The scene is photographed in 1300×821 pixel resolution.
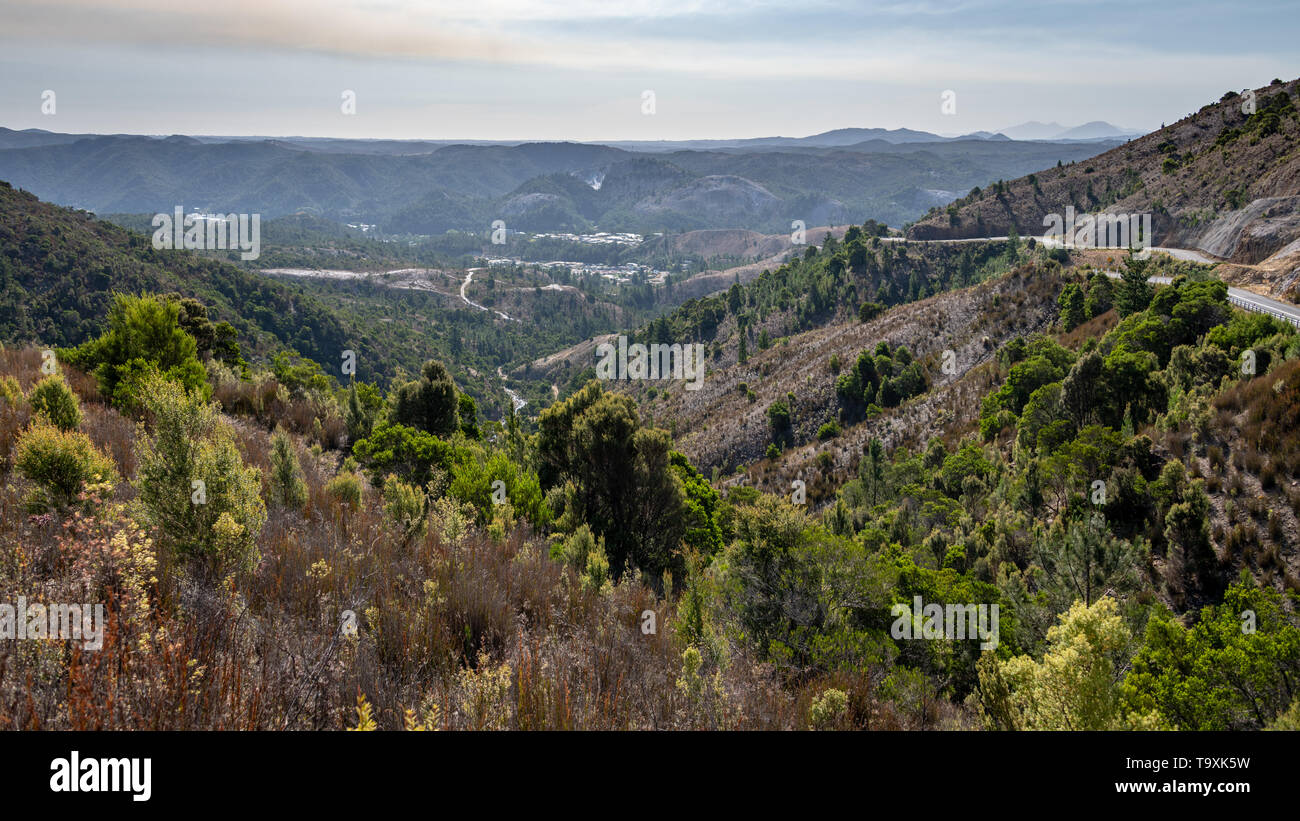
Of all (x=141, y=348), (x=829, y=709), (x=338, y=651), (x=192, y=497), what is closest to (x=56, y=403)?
(x=192, y=497)

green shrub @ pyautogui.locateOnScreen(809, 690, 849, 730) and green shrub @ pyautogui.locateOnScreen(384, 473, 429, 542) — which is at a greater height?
green shrub @ pyautogui.locateOnScreen(384, 473, 429, 542)

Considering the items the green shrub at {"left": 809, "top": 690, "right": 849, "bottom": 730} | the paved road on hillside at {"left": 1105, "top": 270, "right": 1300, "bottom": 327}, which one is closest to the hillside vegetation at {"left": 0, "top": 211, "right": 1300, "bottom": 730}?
the green shrub at {"left": 809, "top": 690, "right": 849, "bottom": 730}

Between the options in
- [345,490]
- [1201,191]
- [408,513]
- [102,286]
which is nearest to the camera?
[408,513]

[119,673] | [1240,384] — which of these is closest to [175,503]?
[119,673]

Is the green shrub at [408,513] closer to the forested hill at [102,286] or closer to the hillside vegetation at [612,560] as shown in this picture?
the hillside vegetation at [612,560]

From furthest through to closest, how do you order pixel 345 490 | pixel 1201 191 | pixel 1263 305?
pixel 1201 191 → pixel 1263 305 → pixel 345 490

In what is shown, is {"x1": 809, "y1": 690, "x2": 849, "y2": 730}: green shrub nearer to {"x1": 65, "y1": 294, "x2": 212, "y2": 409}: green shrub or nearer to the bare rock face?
{"x1": 65, "y1": 294, "x2": 212, "y2": 409}: green shrub

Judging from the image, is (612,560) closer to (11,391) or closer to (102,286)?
(11,391)
